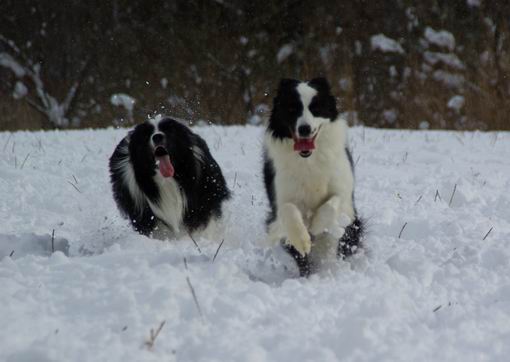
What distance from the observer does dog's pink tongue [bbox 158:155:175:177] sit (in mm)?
5234

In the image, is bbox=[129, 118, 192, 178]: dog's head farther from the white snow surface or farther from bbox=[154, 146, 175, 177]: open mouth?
the white snow surface

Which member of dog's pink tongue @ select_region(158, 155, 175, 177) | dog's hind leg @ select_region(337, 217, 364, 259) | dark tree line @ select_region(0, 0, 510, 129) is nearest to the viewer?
dog's hind leg @ select_region(337, 217, 364, 259)

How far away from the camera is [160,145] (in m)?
5.18

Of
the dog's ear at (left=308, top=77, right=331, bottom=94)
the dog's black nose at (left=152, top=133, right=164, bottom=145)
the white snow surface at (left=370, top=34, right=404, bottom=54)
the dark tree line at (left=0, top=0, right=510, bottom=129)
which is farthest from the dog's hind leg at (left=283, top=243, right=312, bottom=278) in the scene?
the white snow surface at (left=370, top=34, right=404, bottom=54)

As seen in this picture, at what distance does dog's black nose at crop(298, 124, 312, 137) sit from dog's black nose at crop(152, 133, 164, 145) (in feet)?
4.32

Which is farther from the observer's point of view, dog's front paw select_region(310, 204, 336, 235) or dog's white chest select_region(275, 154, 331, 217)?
dog's white chest select_region(275, 154, 331, 217)

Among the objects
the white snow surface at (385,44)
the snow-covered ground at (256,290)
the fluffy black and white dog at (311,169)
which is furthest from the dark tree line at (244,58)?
the fluffy black and white dog at (311,169)

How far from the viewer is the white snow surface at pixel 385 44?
53.5 feet

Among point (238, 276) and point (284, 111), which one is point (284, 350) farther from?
point (284, 111)

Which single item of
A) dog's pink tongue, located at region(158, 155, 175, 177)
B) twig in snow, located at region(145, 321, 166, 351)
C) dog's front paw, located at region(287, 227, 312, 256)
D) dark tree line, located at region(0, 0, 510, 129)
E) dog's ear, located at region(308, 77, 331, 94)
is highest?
dog's ear, located at region(308, 77, 331, 94)

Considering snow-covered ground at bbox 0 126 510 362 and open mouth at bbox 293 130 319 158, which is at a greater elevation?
open mouth at bbox 293 130 319 158

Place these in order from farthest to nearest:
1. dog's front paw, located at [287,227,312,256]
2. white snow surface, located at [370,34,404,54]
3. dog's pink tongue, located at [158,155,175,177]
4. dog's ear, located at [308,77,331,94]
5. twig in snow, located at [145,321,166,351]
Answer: white snow surface, located at [370,34,404,54], dog's pink tongue, located at [158,155,175,177], dog's ear, located at [308,77,331,94], dog's front paw, located at [287,227,312,256], twig in snow, located at [145,321,166,351]

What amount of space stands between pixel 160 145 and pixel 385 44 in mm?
12161

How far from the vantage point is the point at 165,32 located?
1762 centimetres
